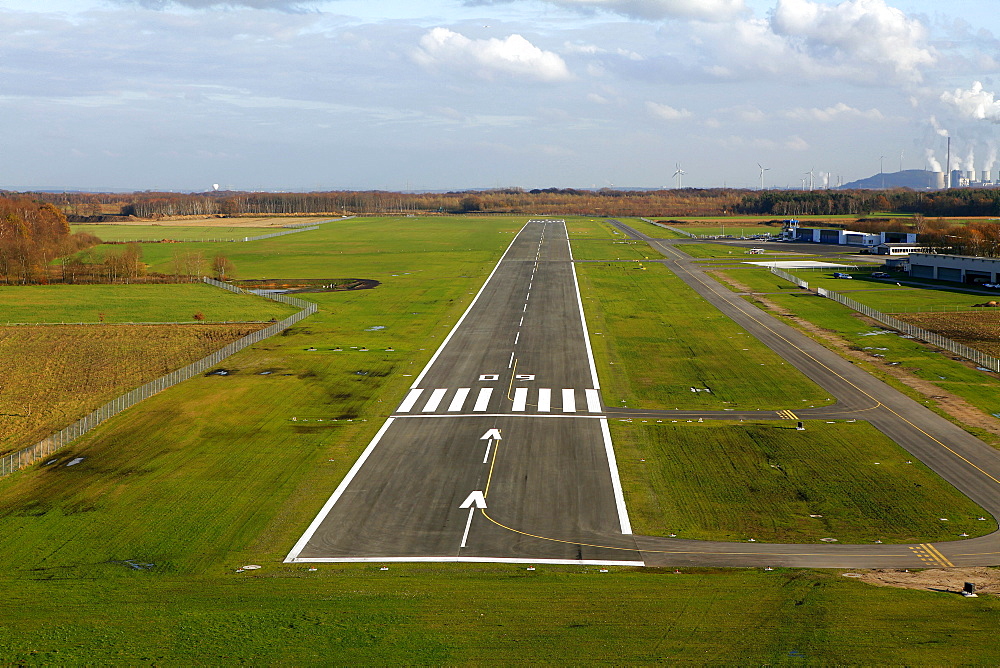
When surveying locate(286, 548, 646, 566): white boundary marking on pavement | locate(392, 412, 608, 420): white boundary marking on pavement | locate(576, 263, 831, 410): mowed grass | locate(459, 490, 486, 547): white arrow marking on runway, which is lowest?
locate(286, 548, 646, 566): white boundary marking on pavement

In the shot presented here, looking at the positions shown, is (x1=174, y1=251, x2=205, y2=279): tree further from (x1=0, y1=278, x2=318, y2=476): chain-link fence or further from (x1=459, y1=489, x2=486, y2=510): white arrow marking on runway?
(x1=459, y1=489, x2=486, y2=510): white arrow marking on runway

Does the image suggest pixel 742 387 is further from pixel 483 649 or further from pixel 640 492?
pixel 483 649

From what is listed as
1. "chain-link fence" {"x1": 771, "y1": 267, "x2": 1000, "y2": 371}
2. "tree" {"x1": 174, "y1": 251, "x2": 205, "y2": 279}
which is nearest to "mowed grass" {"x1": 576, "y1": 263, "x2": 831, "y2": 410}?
"chain-link fence" {"x1": 771, "y1": 267, "x2": 1000, "y2": 371}

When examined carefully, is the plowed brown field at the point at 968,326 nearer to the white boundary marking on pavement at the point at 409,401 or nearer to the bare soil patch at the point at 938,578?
the bare soil patch at the point at 938,578

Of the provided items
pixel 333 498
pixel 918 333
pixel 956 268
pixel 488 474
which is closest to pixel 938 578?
pixel 488 474

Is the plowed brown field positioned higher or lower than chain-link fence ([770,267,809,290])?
lower
